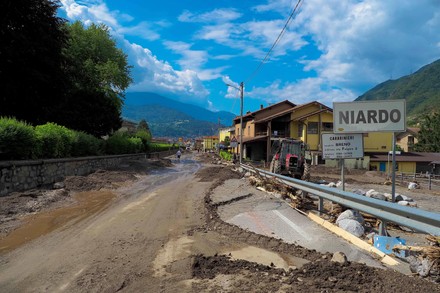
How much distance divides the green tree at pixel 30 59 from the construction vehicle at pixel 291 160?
17896mm

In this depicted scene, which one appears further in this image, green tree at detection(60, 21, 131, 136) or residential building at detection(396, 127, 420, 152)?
residential building at detection(396, 127, 420, 152)

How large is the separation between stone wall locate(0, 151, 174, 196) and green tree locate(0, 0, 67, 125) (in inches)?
287

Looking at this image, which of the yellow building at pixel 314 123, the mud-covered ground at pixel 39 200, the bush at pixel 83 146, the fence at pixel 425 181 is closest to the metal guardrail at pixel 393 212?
the mud-covered ground at pixel 39 200

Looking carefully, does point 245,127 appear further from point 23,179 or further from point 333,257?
point 333,257

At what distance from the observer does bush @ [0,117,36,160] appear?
13.4 meters

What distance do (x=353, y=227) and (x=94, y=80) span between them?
37907 millimetres

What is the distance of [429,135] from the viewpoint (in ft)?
266

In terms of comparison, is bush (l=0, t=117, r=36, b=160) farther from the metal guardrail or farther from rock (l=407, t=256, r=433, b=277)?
rock (l=407, t=256, r=433, b=277)

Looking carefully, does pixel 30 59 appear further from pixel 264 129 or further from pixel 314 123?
pixel 264 129

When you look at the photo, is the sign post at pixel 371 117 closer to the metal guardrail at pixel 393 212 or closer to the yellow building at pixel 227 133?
the metal guardrail at pixel 393 212

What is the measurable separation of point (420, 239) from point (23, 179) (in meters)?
13.9

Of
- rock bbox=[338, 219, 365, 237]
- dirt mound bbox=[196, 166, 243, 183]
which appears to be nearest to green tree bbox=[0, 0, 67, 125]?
dirt mound bbox=[196, 166, 243, 183]

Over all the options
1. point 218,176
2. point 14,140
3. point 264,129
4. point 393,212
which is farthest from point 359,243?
point 264,129

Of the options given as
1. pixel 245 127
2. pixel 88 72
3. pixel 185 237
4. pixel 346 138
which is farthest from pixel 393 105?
pixel 245 127
